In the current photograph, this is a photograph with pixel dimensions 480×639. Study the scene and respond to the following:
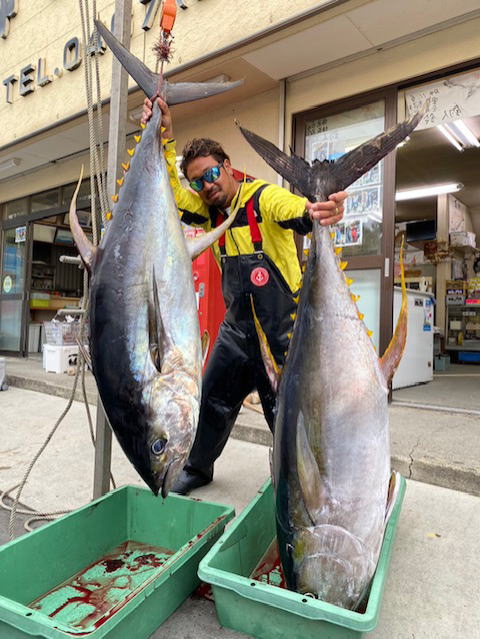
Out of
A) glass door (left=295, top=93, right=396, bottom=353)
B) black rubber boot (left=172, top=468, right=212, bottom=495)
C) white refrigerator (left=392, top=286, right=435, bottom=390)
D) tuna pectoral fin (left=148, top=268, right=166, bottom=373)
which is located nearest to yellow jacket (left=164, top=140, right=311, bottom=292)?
tuna pectoral fin (left=148, top=268, right=166, bottom=373)

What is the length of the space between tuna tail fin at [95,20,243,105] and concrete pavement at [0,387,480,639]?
5.85 feet

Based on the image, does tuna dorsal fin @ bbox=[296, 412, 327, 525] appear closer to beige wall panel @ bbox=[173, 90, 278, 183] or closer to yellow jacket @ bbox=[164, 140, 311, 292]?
yellow jacket @ bbox=[164, 140, 311, 292]

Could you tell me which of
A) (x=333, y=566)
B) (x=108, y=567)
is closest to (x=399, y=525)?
(x=333, y=566)

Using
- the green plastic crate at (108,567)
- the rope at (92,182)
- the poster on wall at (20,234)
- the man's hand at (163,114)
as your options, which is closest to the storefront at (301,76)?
the poster on wall at (20,234)

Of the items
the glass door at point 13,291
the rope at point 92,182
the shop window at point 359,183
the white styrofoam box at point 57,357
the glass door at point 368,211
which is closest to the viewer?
the rope at point 92,182

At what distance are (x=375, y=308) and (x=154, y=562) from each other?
2976mm

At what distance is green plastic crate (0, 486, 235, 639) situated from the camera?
119 cm

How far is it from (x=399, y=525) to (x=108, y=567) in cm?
133

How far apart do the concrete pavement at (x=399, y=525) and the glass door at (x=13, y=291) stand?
15.1 ft

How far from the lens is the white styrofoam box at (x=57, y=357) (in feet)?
20.7

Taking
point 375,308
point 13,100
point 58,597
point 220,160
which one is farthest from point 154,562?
point 13,100

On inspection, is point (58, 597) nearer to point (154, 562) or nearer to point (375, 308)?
point (154, 562)

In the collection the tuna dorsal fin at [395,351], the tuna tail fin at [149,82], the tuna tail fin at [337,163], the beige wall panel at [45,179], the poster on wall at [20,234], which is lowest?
the tuna dorsal fin at [395,351]

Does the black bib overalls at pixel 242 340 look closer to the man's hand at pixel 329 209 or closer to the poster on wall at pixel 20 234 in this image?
the man's hand at pixel 329 209
